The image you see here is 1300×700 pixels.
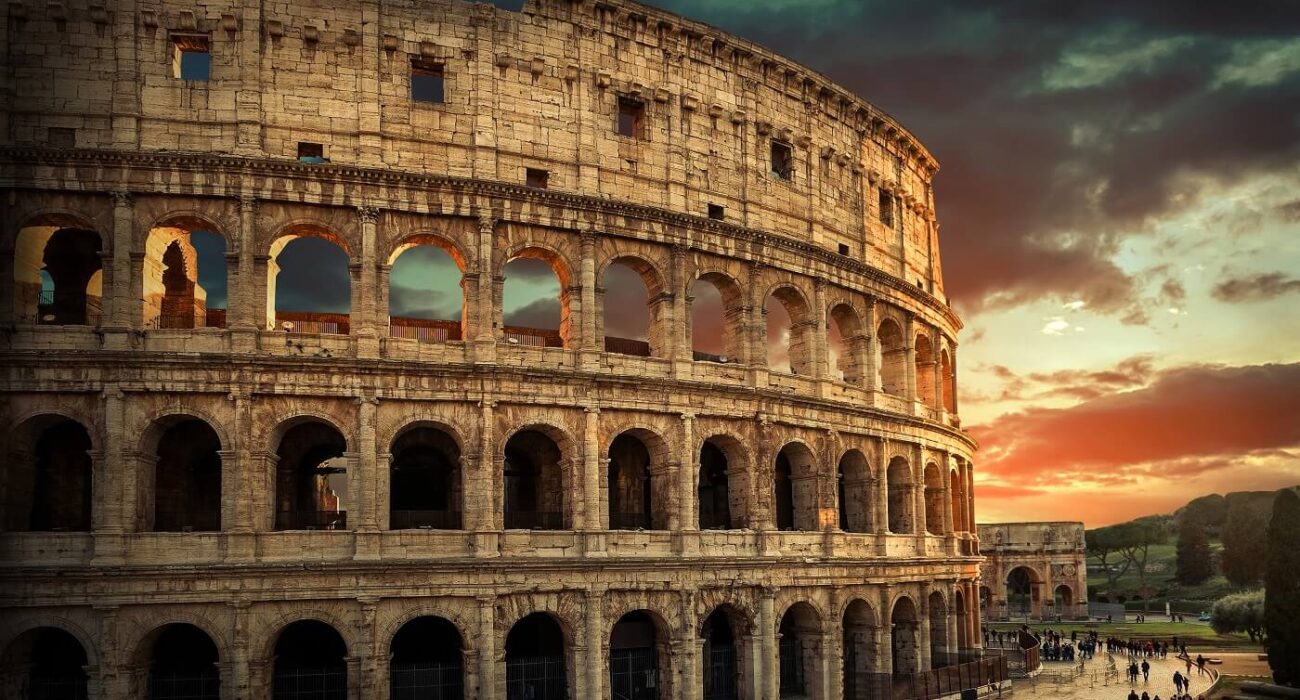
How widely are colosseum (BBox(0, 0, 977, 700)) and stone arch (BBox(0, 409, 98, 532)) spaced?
0.34 ft

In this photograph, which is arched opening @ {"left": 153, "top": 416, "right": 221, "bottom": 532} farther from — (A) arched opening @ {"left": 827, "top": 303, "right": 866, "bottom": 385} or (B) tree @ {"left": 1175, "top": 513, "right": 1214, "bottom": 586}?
(B) tree @ {"left": 1175, "top": 513, "right": 1214, "bottom": 586}

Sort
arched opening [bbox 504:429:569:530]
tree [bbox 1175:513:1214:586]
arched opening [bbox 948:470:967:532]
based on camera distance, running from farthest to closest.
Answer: tree [bbox 1175:513:1214:586] → arched opening [bbox 948:470:967:532] → arched opening [bbox 504:429:569:530]

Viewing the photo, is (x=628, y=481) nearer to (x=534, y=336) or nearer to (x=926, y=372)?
(x=534, y=336)

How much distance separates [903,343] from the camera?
36719 millimetres

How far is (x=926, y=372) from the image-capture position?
129ft

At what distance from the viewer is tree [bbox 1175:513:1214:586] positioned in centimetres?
9419

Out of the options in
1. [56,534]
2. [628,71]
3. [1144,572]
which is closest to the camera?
[56,534]

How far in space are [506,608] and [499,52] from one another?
544 inches

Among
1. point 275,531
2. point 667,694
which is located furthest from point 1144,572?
point 275,531

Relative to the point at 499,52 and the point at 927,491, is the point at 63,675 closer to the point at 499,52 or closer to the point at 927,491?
the point at 499,52

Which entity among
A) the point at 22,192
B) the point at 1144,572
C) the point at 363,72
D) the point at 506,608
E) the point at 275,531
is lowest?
the point at 1144,572

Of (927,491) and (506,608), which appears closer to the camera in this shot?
(506,608)

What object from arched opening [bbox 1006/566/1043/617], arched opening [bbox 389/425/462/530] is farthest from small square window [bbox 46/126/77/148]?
arched opening [bbox 1006/566/1043/617]

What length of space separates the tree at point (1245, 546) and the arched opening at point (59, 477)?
256ft
